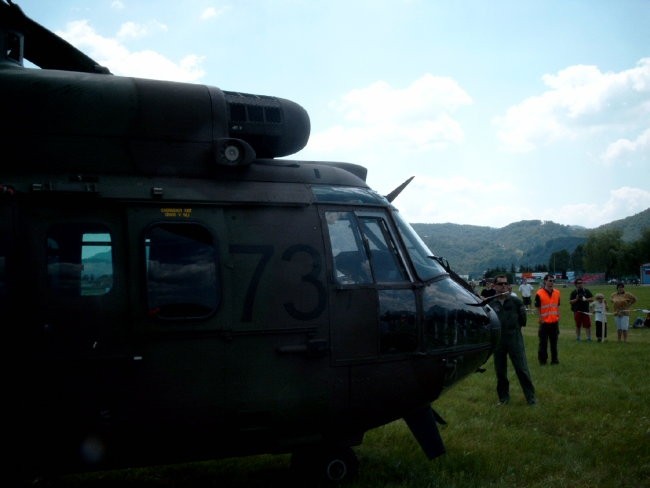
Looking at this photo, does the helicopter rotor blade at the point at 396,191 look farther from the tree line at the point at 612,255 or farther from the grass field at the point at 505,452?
the tree line at the point at 612,255

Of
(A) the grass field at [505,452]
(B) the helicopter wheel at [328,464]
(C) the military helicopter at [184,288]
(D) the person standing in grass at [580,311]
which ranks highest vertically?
(C) the military helicopter at [184,288]

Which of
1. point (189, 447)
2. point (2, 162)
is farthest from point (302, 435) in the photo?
point (2, 162)

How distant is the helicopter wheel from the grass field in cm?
15

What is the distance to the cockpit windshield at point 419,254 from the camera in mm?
6062

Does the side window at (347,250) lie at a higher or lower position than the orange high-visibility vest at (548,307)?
higher

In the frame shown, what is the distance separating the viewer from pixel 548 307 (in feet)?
47.7

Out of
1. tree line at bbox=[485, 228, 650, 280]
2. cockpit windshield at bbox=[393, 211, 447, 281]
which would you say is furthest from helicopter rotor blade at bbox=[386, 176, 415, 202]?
tree line at bbox=[485, 228, 650, 280]

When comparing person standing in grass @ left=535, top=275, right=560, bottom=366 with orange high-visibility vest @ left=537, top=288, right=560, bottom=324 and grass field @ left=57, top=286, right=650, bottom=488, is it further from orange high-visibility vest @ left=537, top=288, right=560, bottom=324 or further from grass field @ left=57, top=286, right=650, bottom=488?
grass field @ left=57, top=286, right=650, bottom=488

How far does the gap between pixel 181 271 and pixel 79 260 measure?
0.75m

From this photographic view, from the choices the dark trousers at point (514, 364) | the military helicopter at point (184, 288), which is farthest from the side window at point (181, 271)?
the dark trousers at point (514, 364)

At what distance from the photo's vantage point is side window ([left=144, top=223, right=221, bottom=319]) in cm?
505

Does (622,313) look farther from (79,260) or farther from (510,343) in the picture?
(79,260)

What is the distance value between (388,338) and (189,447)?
1844 mm

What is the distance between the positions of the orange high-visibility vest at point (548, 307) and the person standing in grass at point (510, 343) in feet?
14.2
